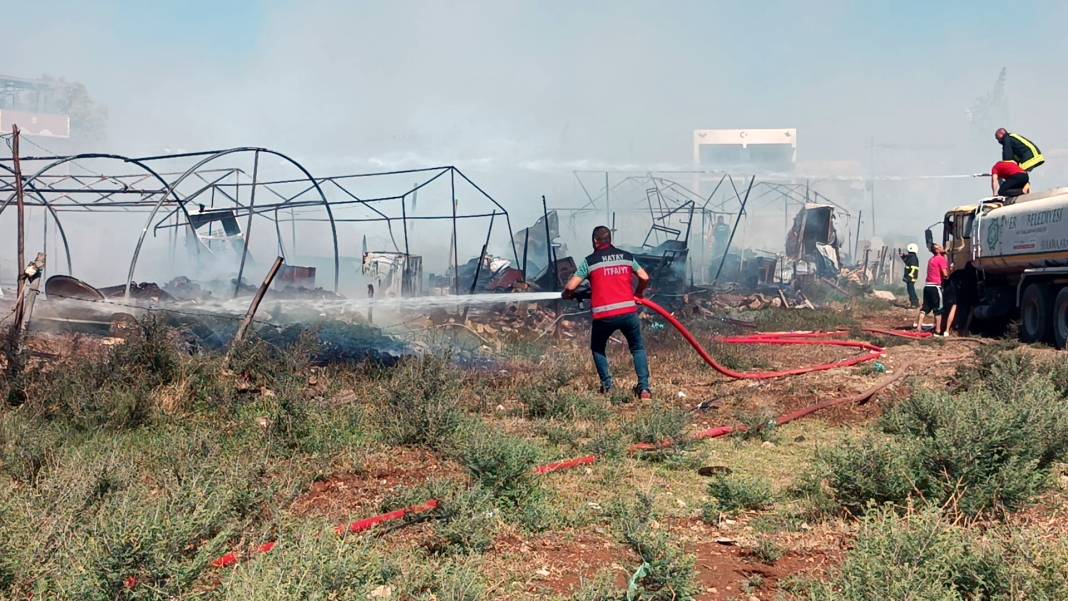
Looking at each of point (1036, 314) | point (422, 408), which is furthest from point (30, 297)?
point (1036, 314)

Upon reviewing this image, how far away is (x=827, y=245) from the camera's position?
3466cm

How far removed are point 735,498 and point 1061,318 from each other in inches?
447

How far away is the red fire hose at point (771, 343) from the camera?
10.1 m

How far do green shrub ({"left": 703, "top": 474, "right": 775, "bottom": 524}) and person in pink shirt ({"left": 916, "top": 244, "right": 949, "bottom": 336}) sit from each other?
13107 millimetres

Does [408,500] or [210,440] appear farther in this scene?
[210,440]

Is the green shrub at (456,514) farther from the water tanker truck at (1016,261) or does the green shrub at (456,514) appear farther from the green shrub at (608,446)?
the water tanker truck at (1016,261)

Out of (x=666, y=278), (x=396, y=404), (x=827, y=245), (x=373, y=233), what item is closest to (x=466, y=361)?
(x=396, y=404)

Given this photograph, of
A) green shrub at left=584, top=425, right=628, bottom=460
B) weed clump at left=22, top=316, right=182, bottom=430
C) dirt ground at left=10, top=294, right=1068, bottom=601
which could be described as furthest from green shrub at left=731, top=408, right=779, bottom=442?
weed clump at left=22, top=316, right=182, bottom=430

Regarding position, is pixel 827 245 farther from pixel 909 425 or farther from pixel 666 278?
pixel 909 425

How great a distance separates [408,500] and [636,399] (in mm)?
4465

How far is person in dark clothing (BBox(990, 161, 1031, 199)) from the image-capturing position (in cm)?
1563

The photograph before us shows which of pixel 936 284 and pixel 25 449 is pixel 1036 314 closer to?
pixel 936 284

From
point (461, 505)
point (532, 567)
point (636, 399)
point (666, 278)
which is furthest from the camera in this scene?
point (666, 278)

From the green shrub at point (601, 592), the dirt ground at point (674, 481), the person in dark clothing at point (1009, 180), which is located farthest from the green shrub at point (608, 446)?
the person in dark clothing at point (1009, 180)
